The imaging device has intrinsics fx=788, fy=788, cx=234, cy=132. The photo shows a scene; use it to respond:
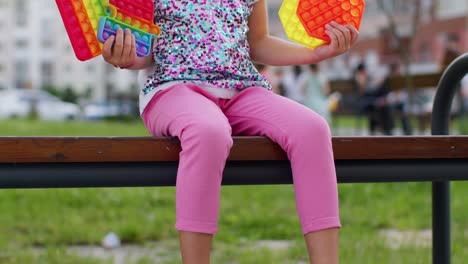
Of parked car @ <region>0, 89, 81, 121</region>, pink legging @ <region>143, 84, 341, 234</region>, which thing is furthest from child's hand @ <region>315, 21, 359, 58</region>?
parked car @ <region>0, 89, 81, 121</region>

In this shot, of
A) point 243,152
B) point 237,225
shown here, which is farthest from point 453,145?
point 237,225

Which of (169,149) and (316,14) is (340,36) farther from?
(169,149)

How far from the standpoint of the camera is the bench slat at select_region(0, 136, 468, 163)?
54.7 inches

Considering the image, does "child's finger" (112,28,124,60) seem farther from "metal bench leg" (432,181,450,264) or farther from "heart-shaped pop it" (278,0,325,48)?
"metal bench leg" (432,181,450,264)

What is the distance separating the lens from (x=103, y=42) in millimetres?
1491

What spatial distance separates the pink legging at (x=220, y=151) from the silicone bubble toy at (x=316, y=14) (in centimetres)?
16

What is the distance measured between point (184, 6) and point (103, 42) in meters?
0.36

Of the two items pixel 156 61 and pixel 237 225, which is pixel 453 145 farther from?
pixel 237 225

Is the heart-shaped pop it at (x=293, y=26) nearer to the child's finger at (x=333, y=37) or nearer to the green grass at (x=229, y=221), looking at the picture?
the child's finger at (x=333, y=37)

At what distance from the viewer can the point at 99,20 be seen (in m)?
1.47

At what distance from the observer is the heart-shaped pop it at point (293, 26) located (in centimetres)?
166

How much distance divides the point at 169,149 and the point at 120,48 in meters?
0.22

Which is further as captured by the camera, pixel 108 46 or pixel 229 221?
pixel 229 221

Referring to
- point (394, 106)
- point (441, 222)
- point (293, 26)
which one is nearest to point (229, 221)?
point (441, 222)
